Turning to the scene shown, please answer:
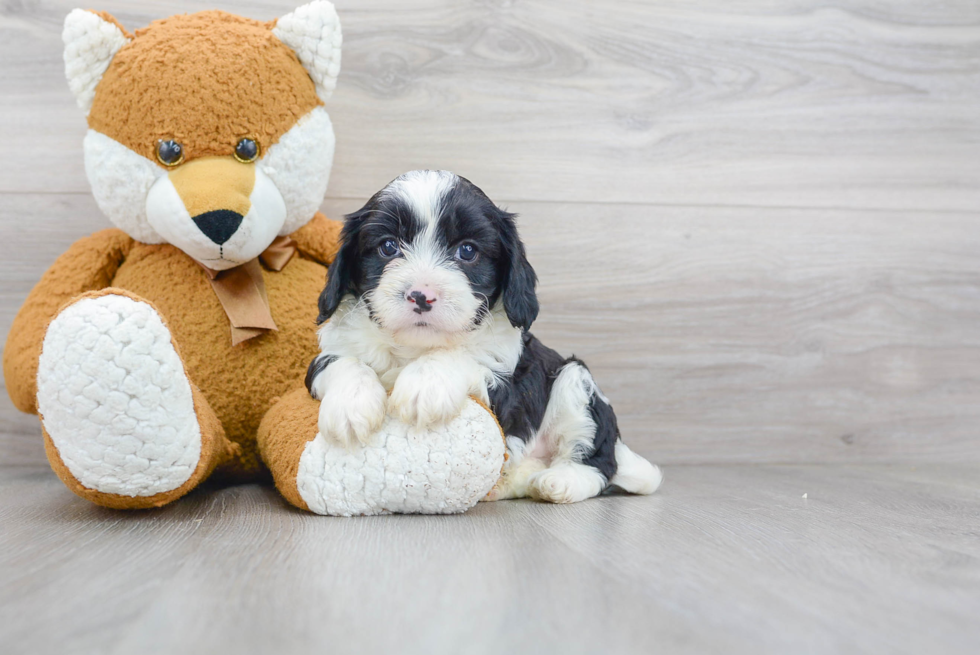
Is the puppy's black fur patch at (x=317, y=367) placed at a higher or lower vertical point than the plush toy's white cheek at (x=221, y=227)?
lower

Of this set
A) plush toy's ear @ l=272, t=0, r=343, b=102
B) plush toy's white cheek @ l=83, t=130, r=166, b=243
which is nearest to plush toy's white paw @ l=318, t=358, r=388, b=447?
plush toy's white cheek @ l=83, t=130, r=166, b=243

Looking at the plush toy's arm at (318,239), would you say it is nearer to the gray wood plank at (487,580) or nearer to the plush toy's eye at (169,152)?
the plush toy's eye at (169,152)

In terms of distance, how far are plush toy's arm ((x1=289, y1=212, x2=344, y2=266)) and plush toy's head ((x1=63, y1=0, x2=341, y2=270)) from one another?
17 centimetres

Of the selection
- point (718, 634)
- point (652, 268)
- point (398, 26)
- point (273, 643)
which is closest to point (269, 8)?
point (398, 26)

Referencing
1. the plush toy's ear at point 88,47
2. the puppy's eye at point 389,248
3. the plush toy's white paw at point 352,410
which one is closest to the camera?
the plush toy's white paw at point 352,410

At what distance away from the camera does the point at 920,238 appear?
2330mm

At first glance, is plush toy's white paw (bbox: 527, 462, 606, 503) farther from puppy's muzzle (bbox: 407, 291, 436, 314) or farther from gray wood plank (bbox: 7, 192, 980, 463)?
gray wood plank (bbox: 7, 192, 980, 463)

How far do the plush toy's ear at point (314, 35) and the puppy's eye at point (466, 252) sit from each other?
0.56m

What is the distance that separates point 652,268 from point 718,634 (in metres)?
1.48

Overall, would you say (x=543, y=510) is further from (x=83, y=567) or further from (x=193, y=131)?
(x=193, y=131)

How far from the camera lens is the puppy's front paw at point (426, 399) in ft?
4.33

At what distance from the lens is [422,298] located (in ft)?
4.35

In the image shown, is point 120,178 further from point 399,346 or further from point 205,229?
point 399,346

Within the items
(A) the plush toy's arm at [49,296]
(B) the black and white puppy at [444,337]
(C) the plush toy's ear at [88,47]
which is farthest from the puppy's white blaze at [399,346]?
(C) the plush toy's ear at [88,47]
